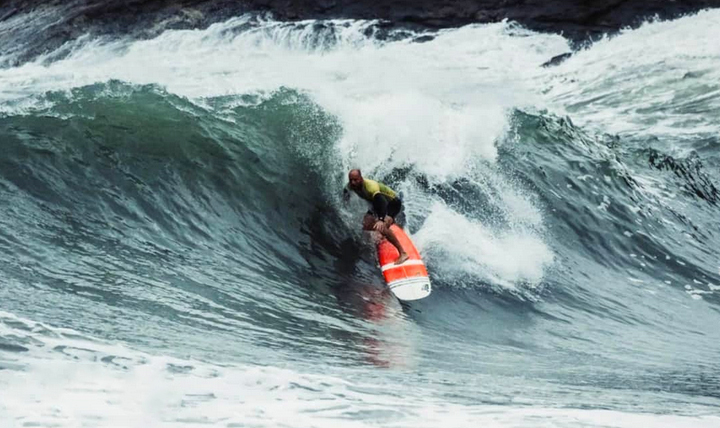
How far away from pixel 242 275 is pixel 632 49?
40.7 ft

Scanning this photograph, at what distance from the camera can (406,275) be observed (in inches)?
388

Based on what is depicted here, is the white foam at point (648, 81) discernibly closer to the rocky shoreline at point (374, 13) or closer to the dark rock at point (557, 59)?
the dark rock at point (557, 59)

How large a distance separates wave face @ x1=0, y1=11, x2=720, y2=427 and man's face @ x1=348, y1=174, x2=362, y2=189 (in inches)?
29.4

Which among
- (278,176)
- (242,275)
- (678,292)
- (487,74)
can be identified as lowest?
(678,292)

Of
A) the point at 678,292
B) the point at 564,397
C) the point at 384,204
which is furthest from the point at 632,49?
the point at 564,397

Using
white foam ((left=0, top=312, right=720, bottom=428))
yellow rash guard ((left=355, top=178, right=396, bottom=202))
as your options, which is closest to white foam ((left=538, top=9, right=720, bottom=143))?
yellow rash guard ((left=355, top=178, right=396, bottom=202))

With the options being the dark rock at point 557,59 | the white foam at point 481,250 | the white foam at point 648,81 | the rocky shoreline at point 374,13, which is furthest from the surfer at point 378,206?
the rocky shoreline at point 374,13

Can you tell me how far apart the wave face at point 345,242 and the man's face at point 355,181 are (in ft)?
2.45

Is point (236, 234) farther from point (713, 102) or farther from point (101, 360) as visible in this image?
point (713, 102)

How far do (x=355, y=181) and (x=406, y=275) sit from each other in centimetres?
116

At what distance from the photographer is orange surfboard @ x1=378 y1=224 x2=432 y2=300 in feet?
32.1

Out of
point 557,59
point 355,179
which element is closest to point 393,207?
point 355,179

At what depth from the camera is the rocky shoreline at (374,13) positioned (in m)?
20.0

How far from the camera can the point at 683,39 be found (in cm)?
1956
